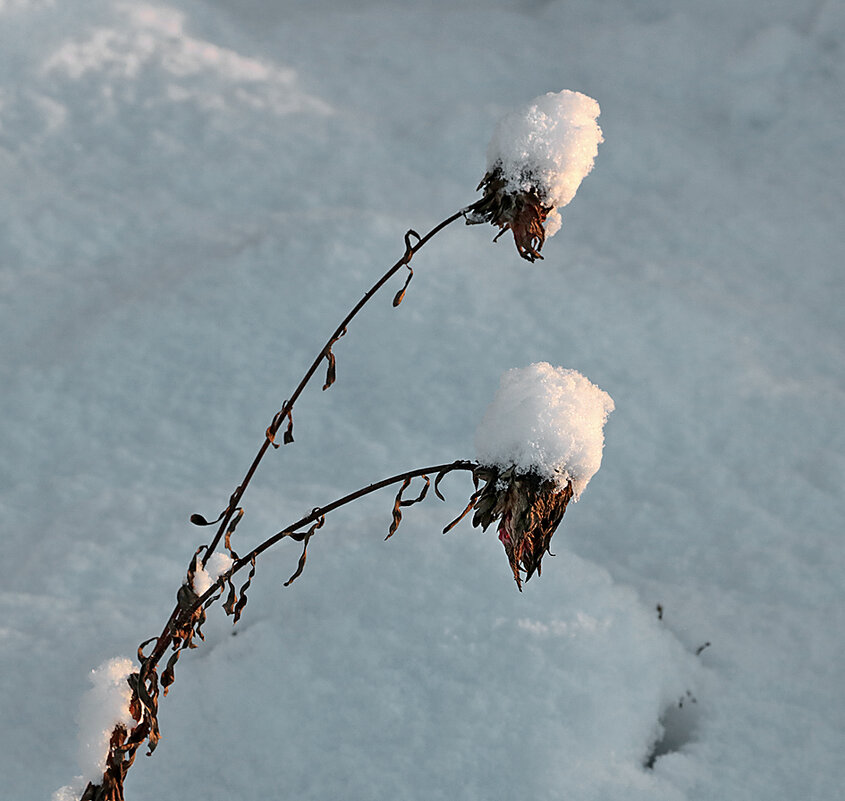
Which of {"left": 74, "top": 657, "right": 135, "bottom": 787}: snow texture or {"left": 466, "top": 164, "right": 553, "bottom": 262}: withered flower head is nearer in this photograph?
{"left": 466, "top": 164, "right": 553, "bottom": 262}: withered flower head

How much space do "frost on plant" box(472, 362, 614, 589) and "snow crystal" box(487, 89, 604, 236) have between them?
15 centimetres

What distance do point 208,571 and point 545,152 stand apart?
0.48 metres

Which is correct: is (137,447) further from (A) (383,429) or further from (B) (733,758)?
(B) (733,758)

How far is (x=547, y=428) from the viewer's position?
0.70 m

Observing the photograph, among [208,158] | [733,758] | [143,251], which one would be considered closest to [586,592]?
[733,758]

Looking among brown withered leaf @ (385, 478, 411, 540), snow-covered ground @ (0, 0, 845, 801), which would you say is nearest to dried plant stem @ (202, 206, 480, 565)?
brown withered leaf @ (385, 478, 411, 540)

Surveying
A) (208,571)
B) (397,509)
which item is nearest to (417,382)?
(208,571)

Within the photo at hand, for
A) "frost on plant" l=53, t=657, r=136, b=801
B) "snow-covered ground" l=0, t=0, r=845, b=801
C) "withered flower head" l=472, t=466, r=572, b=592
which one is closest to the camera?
"withered flower head" l=472, t=466, r=572, b=592

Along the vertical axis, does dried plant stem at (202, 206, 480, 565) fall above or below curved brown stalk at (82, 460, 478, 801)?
above

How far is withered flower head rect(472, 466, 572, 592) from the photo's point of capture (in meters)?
0.67

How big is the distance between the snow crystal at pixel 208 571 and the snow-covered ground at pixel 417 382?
574 mm

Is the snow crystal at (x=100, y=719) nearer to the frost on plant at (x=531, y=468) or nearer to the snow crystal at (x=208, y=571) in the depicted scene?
the snow crystal at (x=208, y=571)

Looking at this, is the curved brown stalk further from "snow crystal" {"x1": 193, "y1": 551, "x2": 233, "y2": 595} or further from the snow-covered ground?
the snow-covered ground

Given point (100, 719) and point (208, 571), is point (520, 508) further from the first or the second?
point (100, 719)
